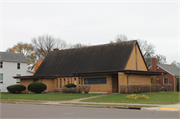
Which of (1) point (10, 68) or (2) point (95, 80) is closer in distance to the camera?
(2) point (95, 80)

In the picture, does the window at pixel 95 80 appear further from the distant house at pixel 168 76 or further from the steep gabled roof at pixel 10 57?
the steep gabled roof at pixel 10 57

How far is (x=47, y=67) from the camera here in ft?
132

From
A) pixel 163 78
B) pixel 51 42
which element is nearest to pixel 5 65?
pixel 51 42

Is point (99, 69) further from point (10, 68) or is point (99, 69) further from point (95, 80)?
point (10, 68)

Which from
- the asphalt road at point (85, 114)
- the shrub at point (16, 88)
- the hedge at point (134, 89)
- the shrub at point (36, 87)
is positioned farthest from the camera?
the shrub at point (16, 88)

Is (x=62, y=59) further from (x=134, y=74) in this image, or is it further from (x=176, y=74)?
(x=176, y=74)

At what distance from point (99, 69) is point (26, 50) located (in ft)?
137

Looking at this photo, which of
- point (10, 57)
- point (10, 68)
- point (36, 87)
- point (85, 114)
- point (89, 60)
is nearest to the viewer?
point (85, 114)

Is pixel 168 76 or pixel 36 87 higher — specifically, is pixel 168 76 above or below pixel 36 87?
above

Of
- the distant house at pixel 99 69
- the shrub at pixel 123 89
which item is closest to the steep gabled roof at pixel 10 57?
the distant house at pixel 99 69

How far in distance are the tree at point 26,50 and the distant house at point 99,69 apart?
2775 cm

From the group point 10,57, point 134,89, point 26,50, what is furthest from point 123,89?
point 26,50

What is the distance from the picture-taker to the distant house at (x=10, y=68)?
43.5 meters

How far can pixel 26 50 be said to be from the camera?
6850 cm
